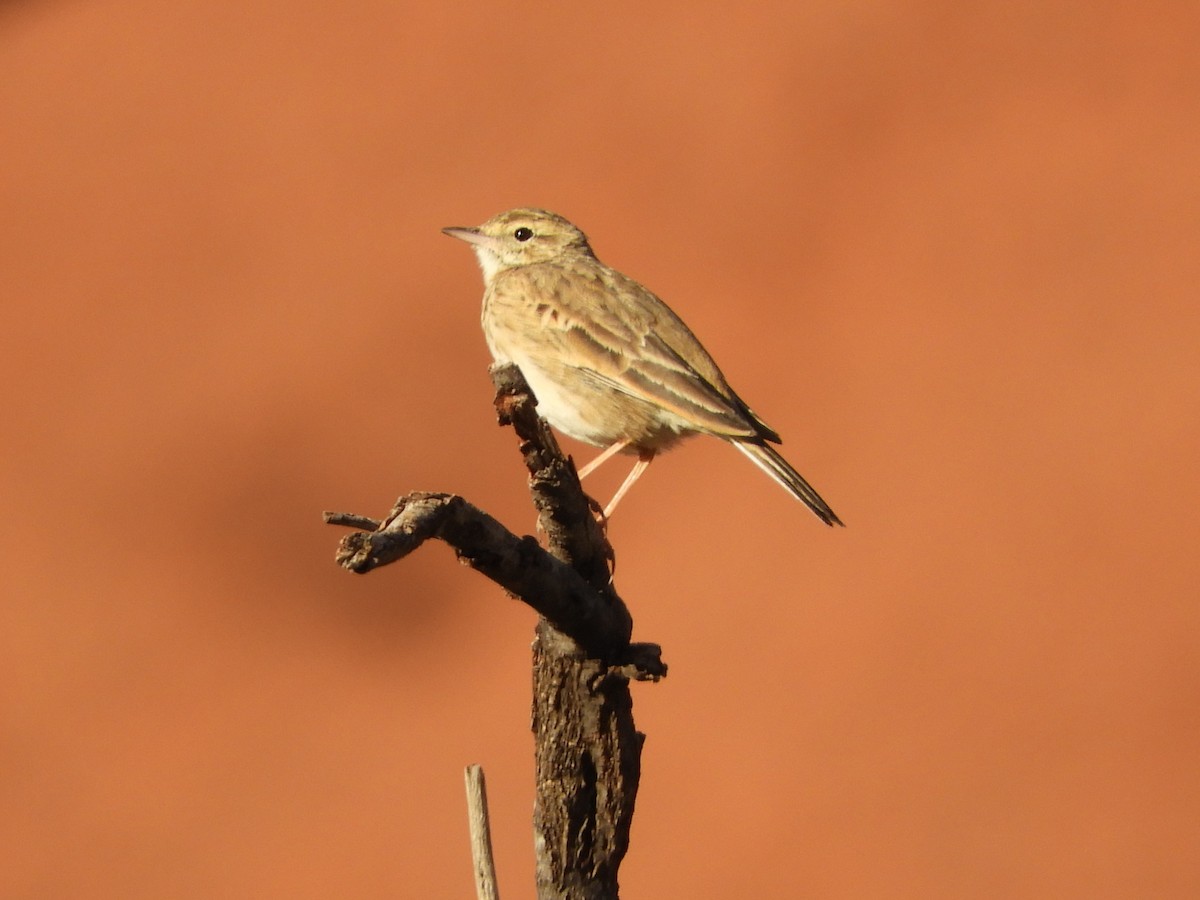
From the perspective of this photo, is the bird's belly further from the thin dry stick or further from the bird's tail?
the thin dry stick

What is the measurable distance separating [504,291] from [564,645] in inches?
108

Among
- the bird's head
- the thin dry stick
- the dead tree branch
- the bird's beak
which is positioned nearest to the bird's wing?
the bird's head

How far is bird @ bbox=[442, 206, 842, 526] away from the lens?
17.6ft

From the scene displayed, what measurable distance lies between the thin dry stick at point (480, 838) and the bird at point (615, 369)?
171 cm

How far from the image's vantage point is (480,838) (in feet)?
12.2

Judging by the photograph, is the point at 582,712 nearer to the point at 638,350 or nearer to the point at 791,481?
the point at 791,481

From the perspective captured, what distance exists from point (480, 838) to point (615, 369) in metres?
2.42

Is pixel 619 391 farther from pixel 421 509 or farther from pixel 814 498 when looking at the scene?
pixel 421 509

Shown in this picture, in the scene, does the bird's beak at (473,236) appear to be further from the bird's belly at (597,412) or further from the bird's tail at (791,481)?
the bird's tail at (791,481)

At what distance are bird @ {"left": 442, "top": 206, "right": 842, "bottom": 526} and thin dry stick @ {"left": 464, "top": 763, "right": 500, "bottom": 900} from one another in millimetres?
1706

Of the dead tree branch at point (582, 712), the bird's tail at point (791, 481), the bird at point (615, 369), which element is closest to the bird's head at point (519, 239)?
the bird at point (615, 369)

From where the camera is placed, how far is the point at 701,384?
559 centimetres

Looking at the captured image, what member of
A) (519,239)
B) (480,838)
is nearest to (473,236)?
(519,239)

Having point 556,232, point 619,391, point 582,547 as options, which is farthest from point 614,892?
point 556,232
